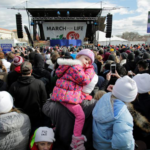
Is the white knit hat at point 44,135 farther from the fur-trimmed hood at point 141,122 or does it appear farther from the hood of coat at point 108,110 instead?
the fur-trimmed hood at point 141,122

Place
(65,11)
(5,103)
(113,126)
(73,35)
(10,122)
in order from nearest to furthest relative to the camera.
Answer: (113,126), (10,122), (5,103), (65,11), (73,35)

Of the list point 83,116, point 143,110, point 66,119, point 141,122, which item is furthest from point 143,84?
point 66,119

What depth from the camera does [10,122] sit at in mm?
1296

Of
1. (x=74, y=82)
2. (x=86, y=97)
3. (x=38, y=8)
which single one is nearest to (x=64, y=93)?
(x=74, y=82)

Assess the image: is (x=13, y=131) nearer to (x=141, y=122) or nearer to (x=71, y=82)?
(x=71, y=82)

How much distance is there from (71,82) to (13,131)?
2.71ft

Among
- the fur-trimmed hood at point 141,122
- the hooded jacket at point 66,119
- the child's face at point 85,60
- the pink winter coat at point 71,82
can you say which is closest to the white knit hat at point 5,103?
the hooded jacket at point 66,119

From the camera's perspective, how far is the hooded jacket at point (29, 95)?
1972mm

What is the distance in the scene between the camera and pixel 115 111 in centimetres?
115

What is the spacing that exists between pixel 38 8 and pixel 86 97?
67.9ft

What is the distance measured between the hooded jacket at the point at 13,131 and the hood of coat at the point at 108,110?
0.85 meters

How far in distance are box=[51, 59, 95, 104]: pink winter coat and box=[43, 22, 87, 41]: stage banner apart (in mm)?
24110

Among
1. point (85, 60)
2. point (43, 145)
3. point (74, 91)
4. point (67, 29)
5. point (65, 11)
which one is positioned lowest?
point (43, 145)

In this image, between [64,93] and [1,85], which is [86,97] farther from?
[1,85]
